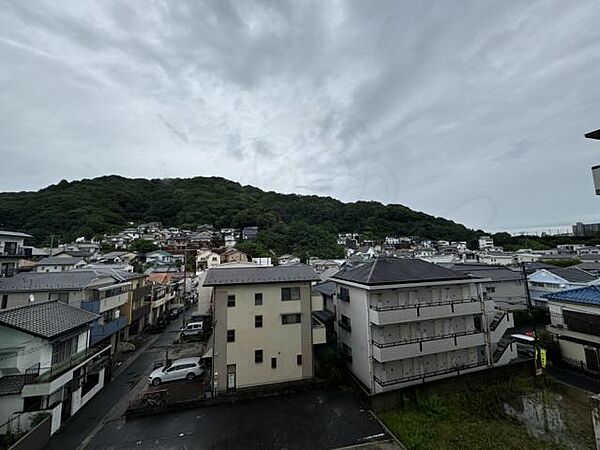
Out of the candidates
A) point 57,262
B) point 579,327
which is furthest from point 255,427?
point 57,262

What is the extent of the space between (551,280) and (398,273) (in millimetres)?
23717

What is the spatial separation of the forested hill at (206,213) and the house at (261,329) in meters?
51.2

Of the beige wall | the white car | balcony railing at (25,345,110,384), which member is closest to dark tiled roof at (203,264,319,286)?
the beige wall

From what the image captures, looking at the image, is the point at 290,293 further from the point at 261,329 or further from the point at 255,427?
the point at 255,427

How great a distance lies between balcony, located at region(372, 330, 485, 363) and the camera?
44.8 ft

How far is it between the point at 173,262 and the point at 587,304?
5810cm

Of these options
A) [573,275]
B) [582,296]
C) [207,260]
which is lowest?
[573,275]

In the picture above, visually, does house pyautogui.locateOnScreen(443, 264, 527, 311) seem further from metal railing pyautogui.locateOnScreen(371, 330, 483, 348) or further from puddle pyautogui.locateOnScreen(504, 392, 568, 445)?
puddle pyautogui.locateOnScreen(504, 392, 568, 445)

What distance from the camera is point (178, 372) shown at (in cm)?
1603

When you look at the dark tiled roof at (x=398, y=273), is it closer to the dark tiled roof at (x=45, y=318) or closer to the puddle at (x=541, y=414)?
the puddle at (x=541, y=414)

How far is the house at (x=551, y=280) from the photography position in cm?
2684

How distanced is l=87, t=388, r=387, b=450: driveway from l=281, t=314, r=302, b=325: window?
3.82 m

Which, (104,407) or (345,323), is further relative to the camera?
(345,323)

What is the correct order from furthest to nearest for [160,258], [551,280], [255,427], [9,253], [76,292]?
[160,258] → [551,280] → [9,253] → [76,292] → [255,427]
